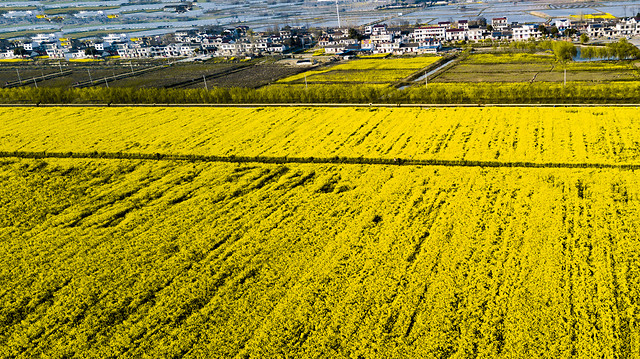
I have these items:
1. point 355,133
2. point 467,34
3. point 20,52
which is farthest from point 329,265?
point 20,52

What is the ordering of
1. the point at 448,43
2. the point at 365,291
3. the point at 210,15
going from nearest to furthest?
the point at 365,291, the point at 448,43, the point at 210,15

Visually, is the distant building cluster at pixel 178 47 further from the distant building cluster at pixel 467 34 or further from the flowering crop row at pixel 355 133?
the flowering crop row at pixel 355 133

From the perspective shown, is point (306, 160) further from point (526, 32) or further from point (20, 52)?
point (20, 52)

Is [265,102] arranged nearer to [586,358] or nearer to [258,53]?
[586,358]

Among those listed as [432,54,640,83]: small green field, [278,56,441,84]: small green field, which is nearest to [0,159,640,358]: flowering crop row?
[432,54,640,83]: small green field

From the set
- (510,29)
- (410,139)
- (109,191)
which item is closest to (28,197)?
(109,191)

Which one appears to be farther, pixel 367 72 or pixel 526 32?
pixel 526 32

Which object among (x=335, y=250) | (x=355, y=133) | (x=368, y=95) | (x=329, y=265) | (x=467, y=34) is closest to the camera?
(x=329, y=265)
